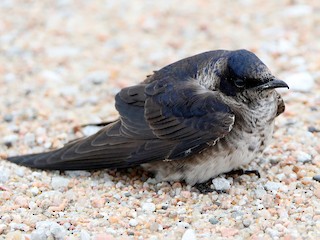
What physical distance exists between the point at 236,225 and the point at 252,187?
1.89 feet

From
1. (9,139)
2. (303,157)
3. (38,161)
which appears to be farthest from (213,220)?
(9,139)

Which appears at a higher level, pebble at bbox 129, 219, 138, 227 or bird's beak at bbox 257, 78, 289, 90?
bird's beak at bbox 257, 78, 289, 90

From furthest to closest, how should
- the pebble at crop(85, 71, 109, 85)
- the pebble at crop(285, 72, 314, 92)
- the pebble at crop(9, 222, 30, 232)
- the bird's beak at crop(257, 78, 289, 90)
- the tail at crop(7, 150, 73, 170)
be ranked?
the pebble at crop(85, 71, 109, 85), the pebble at crop(285, 72, 314, 92), the tail at crop(7, 150, 73, 170), the bird's beak at crop(257, 78, 289, 90), the pebble at crop(9, 222, 30, 232)

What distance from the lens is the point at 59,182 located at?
498 centimetres

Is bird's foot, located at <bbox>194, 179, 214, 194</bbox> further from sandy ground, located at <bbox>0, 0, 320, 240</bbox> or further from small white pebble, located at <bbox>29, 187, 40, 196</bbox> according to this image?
small white pebble, located at <bbox>29, 187, 40, 196</bbox>

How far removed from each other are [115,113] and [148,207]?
1.80 metres

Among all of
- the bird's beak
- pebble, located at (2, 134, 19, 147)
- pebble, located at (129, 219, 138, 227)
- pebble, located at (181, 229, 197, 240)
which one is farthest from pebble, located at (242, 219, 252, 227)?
pebble, located at (2, 134, 19, 147)

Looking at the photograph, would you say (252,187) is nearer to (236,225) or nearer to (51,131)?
(236,225)

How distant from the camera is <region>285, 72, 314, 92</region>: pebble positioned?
6.32m

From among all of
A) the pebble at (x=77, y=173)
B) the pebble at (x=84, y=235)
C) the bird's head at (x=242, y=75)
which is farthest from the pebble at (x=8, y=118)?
the pebble at (x=84, y=235)

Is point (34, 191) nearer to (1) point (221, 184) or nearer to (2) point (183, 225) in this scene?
(2) point (183, 225)

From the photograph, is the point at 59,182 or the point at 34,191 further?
the point at 59,182

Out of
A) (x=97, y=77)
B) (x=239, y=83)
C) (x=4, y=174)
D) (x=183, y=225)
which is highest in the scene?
(x=239, y=83)

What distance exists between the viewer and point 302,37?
7.39 meters
